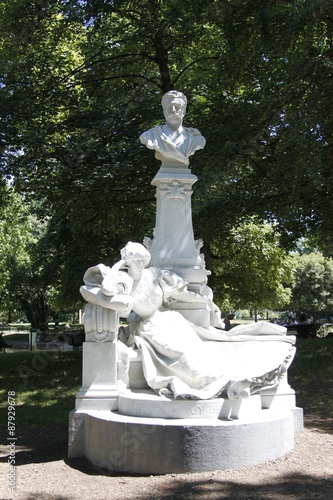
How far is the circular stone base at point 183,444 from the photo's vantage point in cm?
546

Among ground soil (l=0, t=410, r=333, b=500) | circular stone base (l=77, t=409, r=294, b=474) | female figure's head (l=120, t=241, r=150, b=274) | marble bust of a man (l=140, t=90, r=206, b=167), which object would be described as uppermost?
marble bust of a man (l=140, t=90, r=206, b=167)

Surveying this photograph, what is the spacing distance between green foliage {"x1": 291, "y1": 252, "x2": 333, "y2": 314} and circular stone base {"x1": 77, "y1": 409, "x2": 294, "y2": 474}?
4547cm

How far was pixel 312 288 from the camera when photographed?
50.8 m

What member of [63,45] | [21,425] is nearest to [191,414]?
[21,425]

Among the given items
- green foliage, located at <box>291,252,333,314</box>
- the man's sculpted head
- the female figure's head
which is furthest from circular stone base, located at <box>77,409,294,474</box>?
green foliage, located at <box>291,252,333,314</box>

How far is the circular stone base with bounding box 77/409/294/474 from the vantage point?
546 centimetres

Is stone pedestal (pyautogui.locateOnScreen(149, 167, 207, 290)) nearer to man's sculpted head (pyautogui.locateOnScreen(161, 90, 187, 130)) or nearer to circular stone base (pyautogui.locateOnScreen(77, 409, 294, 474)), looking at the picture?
man's sculpted head (pyautogui.locateOnScreen(161, 90, 187, 130))

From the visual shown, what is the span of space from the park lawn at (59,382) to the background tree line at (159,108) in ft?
10.4

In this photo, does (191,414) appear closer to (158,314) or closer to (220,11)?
(158,314)

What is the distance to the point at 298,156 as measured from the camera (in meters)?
11.0

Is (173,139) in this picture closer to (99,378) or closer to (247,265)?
(99,378)


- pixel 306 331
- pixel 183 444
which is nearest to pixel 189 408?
pixel 183 444

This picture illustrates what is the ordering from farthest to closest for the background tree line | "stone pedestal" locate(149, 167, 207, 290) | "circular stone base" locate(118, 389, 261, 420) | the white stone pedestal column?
the background tree line, "stone pedestal" locate(149, 167, 207, 290), the white stone pedestal column, "circular stone base" locate(118, 389, 261, 420)

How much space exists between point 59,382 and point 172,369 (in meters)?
6.90
